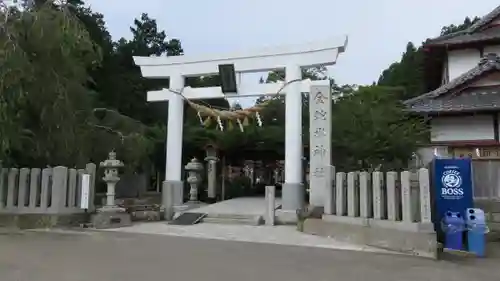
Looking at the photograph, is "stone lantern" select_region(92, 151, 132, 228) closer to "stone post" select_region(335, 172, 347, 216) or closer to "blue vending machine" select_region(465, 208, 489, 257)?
"stone post" select_region(335, 172, 347, 216)

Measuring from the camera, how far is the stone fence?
863 cm

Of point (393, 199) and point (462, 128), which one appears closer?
point (393, 199)

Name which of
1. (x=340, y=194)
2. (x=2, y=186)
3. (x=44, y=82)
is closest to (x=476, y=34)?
(x=340, y=194)

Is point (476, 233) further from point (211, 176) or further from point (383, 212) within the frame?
point (211, 176)

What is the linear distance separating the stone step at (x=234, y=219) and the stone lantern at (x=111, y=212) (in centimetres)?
252

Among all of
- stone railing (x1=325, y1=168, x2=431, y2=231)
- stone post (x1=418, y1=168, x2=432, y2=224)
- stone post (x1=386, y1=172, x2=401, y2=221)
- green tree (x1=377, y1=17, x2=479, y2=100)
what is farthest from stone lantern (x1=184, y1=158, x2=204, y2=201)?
green tree (x1=377, y1=17, x2=479, y2=100)

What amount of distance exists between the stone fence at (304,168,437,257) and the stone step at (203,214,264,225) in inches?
120

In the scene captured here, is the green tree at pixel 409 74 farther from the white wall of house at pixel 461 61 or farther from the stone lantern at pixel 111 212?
the stone lantern at pixel 111 212

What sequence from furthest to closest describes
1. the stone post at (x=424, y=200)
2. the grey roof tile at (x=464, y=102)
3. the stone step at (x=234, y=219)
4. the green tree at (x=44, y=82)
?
the grey roof tile at (x=464, y=102) < the stone step at (x=234, y=219) < the green tree at (x=44, y=82) < the stone post at (x=424, y=200)

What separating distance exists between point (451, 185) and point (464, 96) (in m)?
7.08

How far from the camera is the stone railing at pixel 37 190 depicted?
12.3 metres

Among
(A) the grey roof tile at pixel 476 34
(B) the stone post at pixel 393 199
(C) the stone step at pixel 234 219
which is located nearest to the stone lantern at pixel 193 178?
(C) the stone step at pixel 234 219

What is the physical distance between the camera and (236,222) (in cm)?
1433

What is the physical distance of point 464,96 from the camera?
15.4 meters
